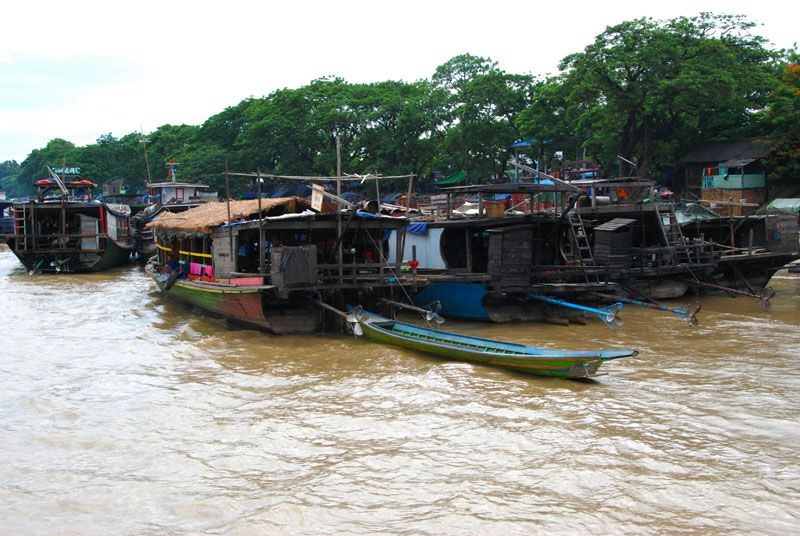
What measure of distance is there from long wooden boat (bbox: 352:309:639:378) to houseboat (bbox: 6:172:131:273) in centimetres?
1681

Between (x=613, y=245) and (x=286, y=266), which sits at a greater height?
(x=613, y=245)

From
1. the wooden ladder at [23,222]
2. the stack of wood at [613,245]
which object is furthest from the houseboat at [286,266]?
the wooden ladder at [23,222]

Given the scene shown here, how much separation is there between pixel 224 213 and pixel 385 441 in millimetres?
8168

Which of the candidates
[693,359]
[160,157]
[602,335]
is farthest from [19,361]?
[160,157]

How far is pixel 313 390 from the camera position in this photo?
8.59 meters

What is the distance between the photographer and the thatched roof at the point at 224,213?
11867 millimetres

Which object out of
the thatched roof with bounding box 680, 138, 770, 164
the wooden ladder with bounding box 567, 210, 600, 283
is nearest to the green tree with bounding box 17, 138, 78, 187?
the thatched roof with bounding box 680, 138, 770, 164

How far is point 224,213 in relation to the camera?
13.4 meters

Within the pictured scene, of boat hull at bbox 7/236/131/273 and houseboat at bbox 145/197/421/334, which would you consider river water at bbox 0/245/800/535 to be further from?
boat hull at bbox 7/236/131/273

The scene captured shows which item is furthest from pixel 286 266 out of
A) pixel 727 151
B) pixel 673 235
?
pixel 727 151

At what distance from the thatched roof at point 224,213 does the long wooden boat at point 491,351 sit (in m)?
2.53

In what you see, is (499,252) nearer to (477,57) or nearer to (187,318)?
(187,318)

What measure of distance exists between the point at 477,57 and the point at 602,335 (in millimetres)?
28408

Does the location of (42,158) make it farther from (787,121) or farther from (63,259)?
(787,121)
